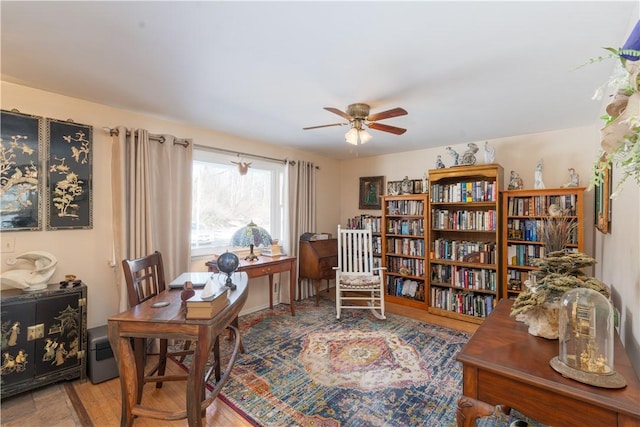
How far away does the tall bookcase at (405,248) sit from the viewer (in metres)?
3.89

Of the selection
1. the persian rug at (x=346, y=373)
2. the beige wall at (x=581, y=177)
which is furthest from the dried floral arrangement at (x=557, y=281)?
the persian rug at (x=346, y=373)

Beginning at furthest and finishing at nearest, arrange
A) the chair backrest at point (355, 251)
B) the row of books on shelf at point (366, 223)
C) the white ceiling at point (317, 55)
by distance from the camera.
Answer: the row of books on shelf at point (366, 223) → the chair backrest at point (355, 251) → the white ceiling at point (317, 55)

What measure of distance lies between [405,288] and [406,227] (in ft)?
2.85

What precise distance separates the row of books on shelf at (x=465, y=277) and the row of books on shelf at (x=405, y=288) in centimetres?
26

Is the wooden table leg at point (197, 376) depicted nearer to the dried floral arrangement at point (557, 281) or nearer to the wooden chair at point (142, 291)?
the wooden chair at point (142, 291)

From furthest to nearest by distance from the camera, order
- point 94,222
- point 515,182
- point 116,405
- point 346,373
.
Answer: point 515,182, point 94,222, point 346,373, point 116,405

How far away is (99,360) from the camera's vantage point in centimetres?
216

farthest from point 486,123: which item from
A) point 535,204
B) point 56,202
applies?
point 56,202

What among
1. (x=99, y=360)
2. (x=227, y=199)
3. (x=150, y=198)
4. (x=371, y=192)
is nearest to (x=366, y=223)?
(x=371, y=192)

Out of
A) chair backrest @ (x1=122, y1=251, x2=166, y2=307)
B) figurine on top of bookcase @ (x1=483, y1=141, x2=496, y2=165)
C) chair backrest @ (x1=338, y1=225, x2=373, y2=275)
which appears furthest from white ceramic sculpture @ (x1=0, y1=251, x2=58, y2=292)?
figurine on top of bookcase @ (x1=483, y1=141, x2=496, y2=165)

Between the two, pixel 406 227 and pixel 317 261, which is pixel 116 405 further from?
pixel 406 227

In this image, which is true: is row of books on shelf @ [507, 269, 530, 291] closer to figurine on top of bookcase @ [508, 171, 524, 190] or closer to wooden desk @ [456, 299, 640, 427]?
figurine on top of bookcase @ [508, 171, 524, 190]

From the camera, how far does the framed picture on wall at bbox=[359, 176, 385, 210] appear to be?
182 inches

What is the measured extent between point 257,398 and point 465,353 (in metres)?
1.53
